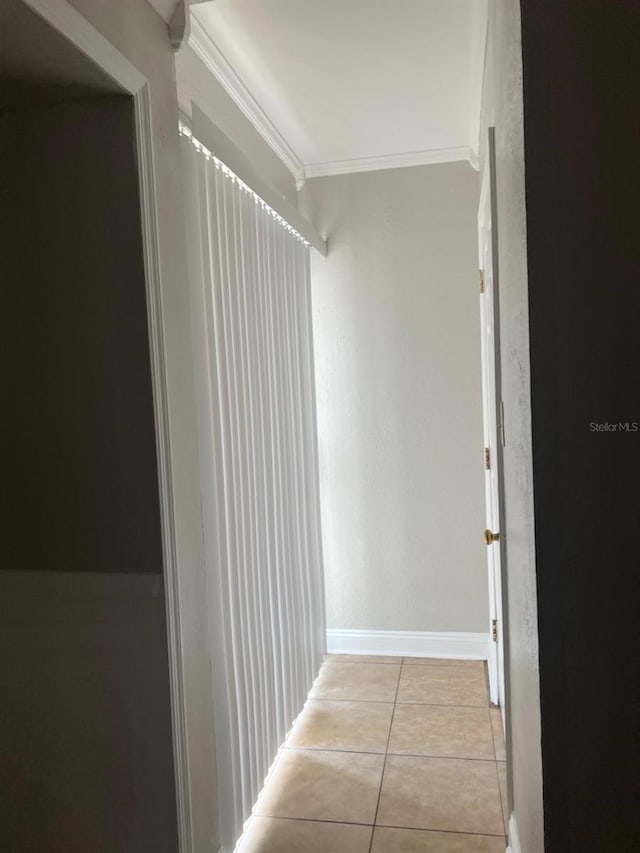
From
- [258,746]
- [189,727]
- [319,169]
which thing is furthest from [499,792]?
[319,169]

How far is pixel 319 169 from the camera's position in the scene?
3.46m

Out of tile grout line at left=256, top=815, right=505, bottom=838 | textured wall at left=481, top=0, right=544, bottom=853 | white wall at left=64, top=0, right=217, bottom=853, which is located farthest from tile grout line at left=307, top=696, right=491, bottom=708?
white wall at left=64, top=0, right=217, bottom=853

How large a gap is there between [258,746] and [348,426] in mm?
1716

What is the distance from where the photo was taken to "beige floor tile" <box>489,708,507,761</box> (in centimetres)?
251

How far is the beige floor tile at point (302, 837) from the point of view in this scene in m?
2.06

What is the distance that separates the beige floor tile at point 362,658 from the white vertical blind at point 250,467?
40 cm

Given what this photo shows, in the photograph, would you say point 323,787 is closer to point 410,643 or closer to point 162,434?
point 410,643

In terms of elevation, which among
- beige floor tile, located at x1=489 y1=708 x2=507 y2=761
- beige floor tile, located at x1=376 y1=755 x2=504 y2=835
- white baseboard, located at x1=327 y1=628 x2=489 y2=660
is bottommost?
beige floor tile, located at x1=376 y1=755 x2=504 y2=835

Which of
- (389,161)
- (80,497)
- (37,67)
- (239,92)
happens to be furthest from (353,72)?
(80,497)

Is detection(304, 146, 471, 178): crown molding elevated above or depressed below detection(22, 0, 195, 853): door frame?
above

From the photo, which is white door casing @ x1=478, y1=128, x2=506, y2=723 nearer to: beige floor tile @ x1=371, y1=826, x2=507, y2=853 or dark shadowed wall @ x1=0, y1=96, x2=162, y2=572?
beige floor tile @ x1=371, y1=826, x2=507, y2=853

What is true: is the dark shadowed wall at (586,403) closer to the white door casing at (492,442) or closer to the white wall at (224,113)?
the white door casing at (492,442)

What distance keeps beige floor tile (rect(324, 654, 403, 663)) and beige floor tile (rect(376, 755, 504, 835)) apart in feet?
3.08

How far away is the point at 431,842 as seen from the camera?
2.05 metres
